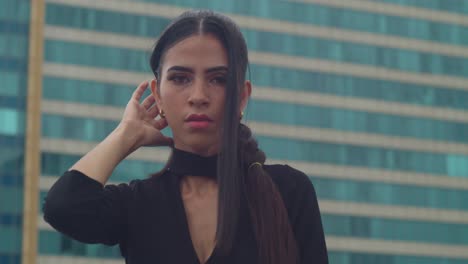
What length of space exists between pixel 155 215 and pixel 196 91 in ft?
1.62

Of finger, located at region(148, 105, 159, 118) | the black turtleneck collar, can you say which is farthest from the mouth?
finger, located at region(148, 105, 159, 118)

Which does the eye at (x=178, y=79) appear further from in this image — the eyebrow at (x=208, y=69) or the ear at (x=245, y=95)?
the ear at (x=245, y=95)

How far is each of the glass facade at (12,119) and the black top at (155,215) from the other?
211 feet

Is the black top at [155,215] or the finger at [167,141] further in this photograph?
the finger at [167,141]

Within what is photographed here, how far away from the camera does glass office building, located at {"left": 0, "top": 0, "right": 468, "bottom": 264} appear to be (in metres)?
69.2

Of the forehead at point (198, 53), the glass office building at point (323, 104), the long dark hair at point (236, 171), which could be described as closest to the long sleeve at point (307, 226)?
the long dark hair at point (236, 171)

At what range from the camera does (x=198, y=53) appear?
429cm

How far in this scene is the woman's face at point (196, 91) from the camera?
4223 millimetres

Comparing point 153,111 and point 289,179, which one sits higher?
point 153,111

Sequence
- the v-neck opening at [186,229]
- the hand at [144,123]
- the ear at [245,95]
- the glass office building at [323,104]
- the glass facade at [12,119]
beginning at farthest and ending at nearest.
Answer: the glass office building at [323,104] → the glass facade at [12,119] → the hand at [144,123] → the ear at [245,95] → the v-neck opening at [186,229]

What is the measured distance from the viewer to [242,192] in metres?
4.29

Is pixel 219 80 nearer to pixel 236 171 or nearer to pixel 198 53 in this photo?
pixel 198 53

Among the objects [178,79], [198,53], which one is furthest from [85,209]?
[198,53]

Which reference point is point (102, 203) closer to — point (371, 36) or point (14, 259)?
point (14, 259)
